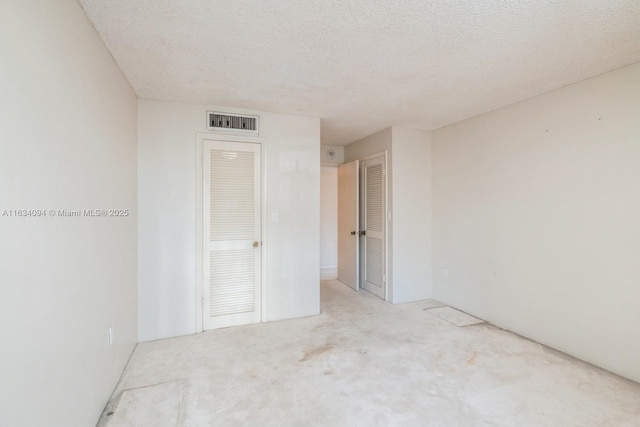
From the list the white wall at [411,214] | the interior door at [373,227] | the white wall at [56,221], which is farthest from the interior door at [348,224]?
the white wall at [56,221]

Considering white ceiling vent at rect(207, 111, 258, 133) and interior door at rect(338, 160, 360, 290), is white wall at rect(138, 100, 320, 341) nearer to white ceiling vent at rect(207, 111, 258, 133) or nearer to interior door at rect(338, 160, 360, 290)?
white ceiling vent at rect(207, 111, 258, 133)

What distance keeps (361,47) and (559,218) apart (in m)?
2.41

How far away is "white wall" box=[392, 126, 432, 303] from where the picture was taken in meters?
4.23

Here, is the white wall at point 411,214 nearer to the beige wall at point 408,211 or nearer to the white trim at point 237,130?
the beige wall at point 408,211

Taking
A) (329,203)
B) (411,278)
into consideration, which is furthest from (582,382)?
(329,203)

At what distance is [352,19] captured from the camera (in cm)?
180

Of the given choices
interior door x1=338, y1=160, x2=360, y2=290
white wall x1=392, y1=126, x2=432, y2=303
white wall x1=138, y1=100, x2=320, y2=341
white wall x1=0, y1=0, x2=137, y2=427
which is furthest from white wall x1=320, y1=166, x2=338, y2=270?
white wall x1=0, y1=0, x2=137, y2=427

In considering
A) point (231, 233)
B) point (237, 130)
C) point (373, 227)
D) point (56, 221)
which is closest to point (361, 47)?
point (237, 130)

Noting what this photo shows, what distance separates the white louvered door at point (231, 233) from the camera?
330cm

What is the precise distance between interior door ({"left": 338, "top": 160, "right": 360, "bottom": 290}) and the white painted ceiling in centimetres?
194

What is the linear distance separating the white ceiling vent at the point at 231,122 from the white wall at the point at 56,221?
1.07 metres

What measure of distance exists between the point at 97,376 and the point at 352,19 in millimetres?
2709

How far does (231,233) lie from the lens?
3.41 meters

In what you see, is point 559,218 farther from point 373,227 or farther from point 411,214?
point 373,227
